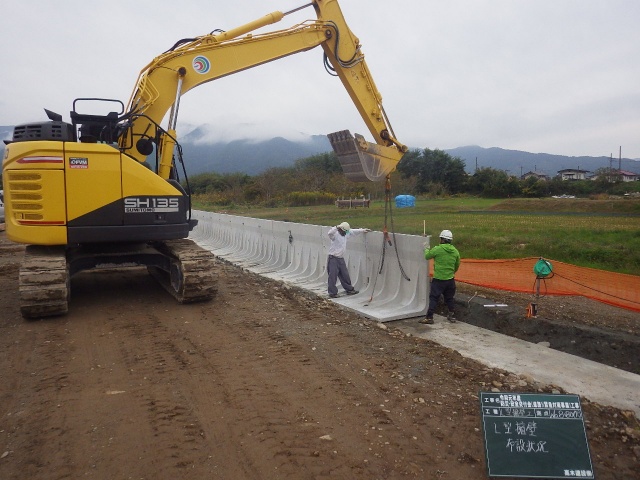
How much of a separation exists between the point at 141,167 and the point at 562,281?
23.4 feet

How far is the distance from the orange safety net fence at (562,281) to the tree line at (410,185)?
106ft

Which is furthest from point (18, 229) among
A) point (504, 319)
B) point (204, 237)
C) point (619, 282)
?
point (204, 237)

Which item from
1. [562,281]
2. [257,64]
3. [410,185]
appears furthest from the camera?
[410,185]

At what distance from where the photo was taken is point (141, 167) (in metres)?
8.14

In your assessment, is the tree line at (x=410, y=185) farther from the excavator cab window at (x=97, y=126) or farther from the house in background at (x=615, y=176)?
the excavator cab window at (x=97, y=126)

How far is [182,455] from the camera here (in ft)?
12.5

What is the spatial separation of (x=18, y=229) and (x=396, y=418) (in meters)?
6.38

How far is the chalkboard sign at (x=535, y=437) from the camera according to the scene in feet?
11.2

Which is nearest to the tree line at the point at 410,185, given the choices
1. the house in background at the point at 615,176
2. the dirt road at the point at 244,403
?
the house in background at the point at 615,176

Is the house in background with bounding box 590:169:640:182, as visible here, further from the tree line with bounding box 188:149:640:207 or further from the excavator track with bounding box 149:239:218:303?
the excavator track with bounding box 149:239:218:303

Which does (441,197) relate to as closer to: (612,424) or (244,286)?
(244,286)

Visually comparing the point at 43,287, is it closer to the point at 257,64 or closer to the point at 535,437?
the point at 257,64

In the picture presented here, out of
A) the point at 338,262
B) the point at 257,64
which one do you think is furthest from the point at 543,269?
the point at 257,64

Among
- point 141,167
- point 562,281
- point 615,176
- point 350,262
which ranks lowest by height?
point 562,281
